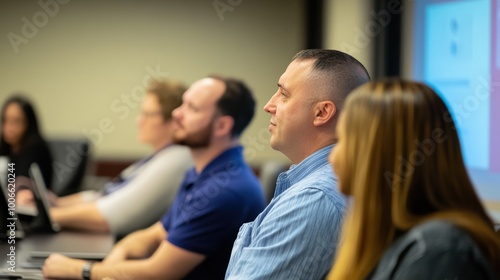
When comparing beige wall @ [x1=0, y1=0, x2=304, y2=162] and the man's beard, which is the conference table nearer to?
the man's beard

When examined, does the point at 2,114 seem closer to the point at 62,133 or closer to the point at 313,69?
the point at 62,133

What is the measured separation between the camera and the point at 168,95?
335 cm

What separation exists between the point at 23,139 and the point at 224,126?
224 centimetres

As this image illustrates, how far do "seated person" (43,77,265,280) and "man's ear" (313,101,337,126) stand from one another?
71 centimetres

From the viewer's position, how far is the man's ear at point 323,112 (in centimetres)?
165

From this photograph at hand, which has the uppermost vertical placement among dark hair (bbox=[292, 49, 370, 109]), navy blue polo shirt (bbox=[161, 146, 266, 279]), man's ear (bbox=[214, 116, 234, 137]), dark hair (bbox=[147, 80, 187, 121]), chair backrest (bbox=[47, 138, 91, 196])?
dark hair (bbox=[292, 49, 370, 109])

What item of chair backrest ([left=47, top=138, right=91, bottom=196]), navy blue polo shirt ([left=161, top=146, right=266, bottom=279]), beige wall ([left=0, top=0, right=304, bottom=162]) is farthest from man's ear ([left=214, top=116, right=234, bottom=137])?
beige wall ([left=0, top=0, right=304, bottom=162])

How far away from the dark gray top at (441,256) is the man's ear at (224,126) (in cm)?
151

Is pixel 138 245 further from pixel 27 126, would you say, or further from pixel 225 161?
pixel 27 126

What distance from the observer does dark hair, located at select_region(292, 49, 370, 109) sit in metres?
1.68

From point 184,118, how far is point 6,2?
3.40m

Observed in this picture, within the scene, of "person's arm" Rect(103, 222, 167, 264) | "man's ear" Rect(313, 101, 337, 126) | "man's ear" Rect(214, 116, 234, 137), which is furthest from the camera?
"man's ear" Rect(214, 116, 234, 137)

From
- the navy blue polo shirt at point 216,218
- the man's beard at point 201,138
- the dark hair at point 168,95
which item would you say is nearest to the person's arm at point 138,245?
the navy blue polo shirt at point 216,218

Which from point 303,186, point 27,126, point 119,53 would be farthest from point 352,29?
point 303,186
